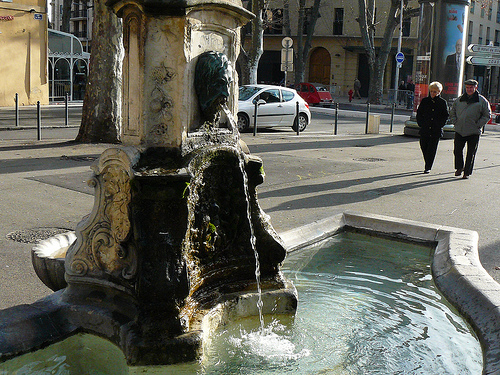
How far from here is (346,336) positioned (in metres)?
4.16

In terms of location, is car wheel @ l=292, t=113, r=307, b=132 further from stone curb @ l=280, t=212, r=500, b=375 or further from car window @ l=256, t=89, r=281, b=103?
stone curb @ l=280, t=212, r=500, b=375

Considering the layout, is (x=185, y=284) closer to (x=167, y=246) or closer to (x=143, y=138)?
(x=167, y=246)

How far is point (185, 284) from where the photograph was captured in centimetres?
373

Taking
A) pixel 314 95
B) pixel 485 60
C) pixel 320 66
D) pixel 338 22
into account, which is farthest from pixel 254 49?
pixel 338 22

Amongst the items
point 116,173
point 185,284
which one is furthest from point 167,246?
point 116,173

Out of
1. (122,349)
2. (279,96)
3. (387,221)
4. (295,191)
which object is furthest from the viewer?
(279,96)

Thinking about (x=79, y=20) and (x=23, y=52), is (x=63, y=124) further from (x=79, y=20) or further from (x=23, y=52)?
(x=79, y=20)

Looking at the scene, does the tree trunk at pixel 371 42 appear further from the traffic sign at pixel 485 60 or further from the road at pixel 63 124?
the traffic sign at pixel 485 60

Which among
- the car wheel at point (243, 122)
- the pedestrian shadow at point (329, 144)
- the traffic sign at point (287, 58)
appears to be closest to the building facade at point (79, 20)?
the traffic sign at point (287, 58)

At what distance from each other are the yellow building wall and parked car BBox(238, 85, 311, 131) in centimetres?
1242

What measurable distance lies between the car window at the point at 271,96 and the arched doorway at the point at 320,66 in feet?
125

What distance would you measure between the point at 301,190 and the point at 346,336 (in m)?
5.46

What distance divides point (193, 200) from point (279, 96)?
16708mm

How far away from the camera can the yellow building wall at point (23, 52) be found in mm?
27094
